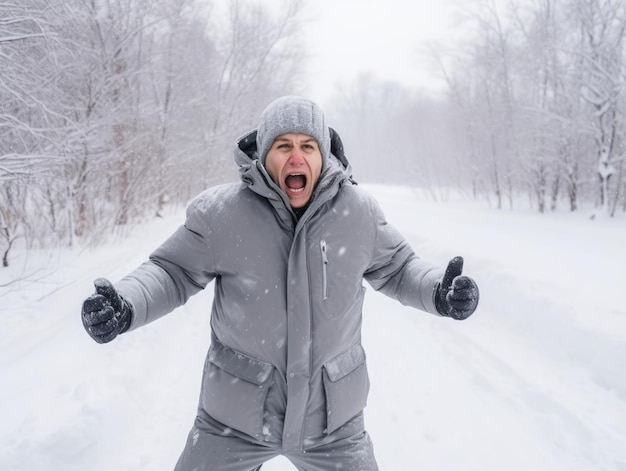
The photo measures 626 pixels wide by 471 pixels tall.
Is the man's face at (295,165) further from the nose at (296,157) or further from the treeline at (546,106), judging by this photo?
the treeline at (546,106)

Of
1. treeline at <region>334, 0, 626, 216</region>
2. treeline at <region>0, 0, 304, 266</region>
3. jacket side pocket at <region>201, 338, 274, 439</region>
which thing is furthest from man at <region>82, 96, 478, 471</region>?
treeline at <region>334, 0, 626, 216</region>

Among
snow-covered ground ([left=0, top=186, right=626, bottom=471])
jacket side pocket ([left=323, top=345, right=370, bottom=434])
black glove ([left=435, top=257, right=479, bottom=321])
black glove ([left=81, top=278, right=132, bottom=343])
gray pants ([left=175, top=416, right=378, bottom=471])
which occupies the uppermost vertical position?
black glove ([left=81, top=278, right=132, bottom=343])

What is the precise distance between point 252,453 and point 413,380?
228 centimetres

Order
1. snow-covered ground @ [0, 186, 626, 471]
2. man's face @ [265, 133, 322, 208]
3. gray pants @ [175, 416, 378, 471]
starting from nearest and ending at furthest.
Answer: gray pants @ [175, 416, 378, 471] < man's face @ [265, 133, 322, 208] < snow-covered ground @ [0, 186, 626, 471]

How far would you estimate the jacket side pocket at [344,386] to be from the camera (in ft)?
4.73

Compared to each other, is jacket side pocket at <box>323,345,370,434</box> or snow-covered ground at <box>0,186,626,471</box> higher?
jacket side pocket at <box>323,345,370,434</box>

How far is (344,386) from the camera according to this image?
4.87 ft

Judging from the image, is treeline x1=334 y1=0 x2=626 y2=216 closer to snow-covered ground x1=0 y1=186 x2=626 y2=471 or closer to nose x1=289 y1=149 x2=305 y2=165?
snow-covered ground x1=0 y1=186 x2=626 y2=471

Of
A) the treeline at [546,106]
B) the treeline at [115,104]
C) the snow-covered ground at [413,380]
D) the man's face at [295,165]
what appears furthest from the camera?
the treeline at [546,106]

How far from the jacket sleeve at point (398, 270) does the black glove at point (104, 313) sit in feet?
3.18

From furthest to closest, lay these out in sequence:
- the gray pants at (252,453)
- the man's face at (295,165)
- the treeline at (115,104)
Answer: the treeline at (115,104) → the man's face at (295,165) → the gray pants at (252,453)

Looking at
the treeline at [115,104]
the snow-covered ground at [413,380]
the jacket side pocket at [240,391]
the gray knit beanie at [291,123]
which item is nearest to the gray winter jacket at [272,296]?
the jacket side pocket at [240,391]

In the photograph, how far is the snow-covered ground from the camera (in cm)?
242

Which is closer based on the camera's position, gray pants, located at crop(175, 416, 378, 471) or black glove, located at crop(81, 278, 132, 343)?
black glove, located at crop(81, 278, 132, 343)
